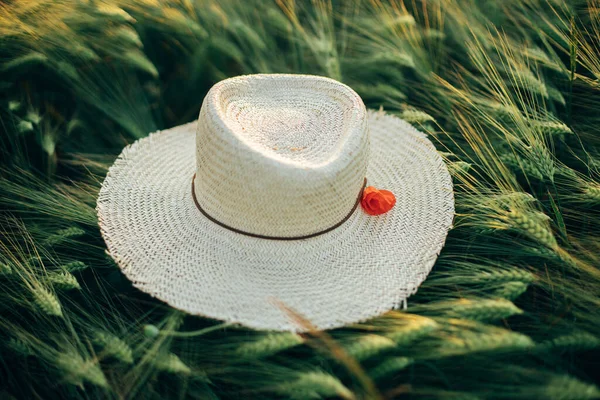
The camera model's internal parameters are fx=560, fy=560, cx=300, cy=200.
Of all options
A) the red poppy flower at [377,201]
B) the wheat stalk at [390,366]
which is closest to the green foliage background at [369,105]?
the wheat stalk at [390,366]

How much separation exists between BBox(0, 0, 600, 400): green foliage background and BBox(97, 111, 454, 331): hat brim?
76 mm

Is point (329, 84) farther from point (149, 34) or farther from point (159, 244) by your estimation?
point (149, 34)

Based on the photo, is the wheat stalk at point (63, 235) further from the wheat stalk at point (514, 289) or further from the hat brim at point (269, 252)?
the wheat stalk at point (514, 289)

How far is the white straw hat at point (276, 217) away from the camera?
1.59m

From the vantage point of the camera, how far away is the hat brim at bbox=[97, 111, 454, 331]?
5.15 ft

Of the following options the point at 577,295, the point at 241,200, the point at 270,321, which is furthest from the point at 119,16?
the point at 577,295

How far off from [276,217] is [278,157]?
0.18 metres

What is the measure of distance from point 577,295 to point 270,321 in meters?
0.87

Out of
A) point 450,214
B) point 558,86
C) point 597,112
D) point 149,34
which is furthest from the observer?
point 149,34

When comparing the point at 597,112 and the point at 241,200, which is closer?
the point at 241,200

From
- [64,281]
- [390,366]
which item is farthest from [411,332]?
[64,281]

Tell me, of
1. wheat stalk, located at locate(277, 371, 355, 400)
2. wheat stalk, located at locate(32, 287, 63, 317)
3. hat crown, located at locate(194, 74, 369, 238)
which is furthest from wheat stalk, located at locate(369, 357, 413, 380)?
wheat stalk, located at locate(32, 287, 63, 317)

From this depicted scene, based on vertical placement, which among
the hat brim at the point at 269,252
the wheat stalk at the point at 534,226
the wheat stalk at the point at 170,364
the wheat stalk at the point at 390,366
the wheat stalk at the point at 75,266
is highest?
the wheat stalk at the point at 534,226

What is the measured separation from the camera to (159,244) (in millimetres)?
1724
